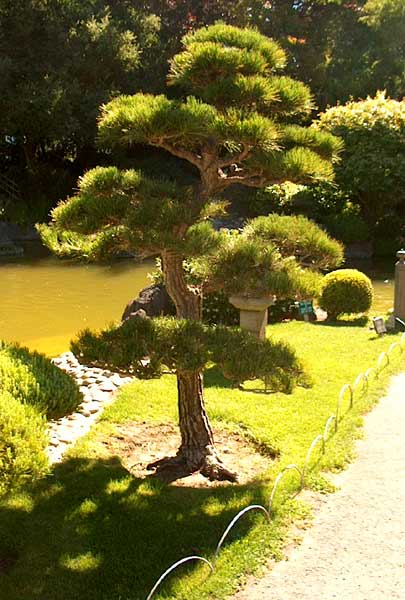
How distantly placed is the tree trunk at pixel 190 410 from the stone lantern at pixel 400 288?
7.54 meters

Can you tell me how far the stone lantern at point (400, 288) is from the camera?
1339 cm

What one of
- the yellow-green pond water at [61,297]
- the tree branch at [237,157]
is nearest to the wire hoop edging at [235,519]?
the tree branch at [237,157]

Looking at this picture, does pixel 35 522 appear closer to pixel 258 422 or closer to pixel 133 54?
pixel 258 422

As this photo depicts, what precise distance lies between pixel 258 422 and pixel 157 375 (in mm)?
2608

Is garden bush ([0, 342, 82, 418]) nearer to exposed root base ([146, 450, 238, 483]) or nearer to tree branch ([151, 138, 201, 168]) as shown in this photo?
exposed root base ([146, 450, 238, 483])

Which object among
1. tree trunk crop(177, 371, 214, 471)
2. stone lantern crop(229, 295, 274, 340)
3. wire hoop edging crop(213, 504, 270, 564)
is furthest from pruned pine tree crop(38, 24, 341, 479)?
stone lantern crop(229, 295, 274, 340)

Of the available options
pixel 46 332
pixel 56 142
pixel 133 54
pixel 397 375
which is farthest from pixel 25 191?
pixel 397 375

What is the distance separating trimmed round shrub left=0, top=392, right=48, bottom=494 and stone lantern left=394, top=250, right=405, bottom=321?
10180 millimetres

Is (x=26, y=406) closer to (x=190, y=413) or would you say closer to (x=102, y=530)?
(x=102, y=530)

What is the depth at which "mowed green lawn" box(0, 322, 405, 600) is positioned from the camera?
5.07 metres

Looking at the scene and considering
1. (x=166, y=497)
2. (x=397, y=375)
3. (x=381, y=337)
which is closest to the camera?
(x=166, y=497)

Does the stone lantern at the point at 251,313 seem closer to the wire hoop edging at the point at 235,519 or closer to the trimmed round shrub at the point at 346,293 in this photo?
the trimmed round shrub at the point at 346,293

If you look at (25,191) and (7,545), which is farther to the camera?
(25,191)

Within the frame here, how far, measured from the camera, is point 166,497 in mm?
6359
